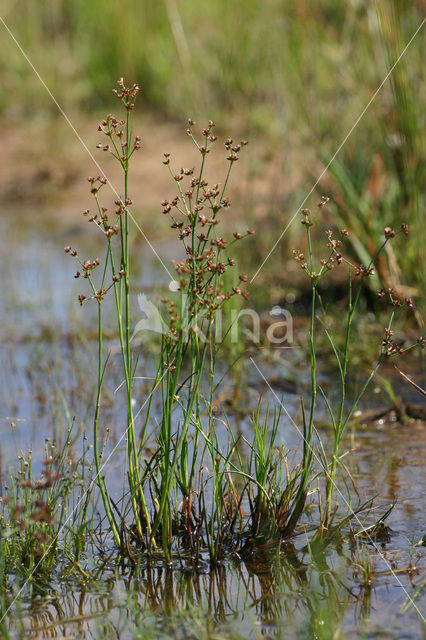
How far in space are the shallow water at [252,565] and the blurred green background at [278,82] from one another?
0.91 m

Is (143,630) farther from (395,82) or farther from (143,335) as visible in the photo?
(395,82)

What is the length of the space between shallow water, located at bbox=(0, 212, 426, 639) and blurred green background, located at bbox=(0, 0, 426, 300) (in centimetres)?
91

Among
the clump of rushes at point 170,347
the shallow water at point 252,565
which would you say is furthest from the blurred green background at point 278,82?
the clump of rushes at point 170,347

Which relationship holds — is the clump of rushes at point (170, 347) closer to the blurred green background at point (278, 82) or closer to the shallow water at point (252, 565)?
the shallow water at point (252, 565)

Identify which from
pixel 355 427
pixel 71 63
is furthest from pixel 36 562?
pixel 71 63

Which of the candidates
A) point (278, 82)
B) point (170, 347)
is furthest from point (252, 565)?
point (278, 82)

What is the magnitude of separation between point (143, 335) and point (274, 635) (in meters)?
2.26

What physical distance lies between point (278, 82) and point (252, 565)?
3.55 m

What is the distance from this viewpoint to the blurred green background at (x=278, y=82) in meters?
4.16

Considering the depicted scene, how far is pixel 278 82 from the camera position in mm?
5332

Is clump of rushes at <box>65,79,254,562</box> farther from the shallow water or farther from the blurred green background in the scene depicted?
the blurred green background

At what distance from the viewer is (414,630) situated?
6.63 ft

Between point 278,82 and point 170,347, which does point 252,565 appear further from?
point 278,82

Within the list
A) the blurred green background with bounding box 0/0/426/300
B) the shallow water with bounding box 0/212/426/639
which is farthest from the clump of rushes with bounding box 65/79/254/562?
the blurred green background with bounding box 0/0/426/300
